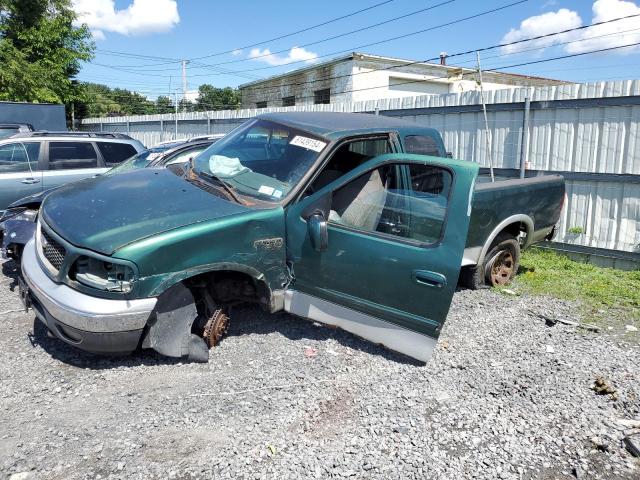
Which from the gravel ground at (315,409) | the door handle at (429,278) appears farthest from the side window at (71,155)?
the door handle at (429,278)

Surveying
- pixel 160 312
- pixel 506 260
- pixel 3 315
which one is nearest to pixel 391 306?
pixel 160 312

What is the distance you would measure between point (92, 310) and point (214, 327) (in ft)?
3.24

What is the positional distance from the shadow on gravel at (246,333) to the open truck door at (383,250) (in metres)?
0.39

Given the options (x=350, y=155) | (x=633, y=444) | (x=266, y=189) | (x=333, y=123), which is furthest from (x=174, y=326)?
(x=633, y=444)

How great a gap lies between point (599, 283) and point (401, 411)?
4.41 m

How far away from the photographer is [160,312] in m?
3.60

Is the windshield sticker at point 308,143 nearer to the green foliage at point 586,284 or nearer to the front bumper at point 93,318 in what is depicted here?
the front bumper at point 93,318

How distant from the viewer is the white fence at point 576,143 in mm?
7035

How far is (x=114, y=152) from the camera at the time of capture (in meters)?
9.05

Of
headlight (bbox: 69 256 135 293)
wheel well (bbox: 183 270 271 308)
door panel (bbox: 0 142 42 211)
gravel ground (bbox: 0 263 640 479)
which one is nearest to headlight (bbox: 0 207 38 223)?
gravel ground (bbox: 0 263 640 479)

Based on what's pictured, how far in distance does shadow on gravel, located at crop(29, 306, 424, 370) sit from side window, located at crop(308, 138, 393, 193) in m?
1.34

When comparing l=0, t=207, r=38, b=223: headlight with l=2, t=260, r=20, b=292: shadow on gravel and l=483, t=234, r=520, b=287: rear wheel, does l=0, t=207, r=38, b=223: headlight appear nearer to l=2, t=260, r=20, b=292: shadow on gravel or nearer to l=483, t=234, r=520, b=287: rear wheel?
l=2, t=260, r=20, b=292: shadow on gravel

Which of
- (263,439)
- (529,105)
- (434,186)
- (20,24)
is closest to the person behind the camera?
(263,439)

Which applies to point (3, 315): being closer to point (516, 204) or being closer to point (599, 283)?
point (516, 204)
